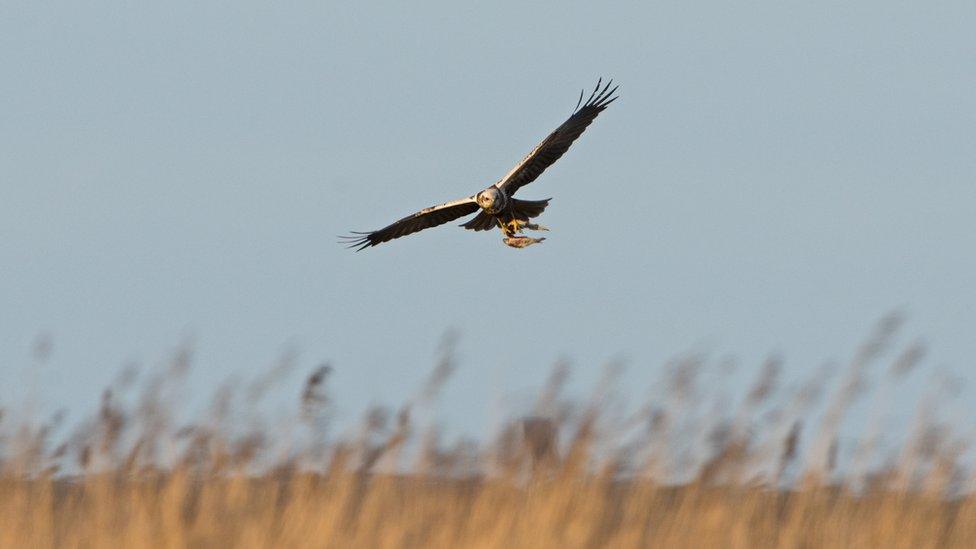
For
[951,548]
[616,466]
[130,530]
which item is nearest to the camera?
[130,530]

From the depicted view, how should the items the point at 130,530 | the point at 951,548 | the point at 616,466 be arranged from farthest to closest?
1. the point at 951,548
2. the point at 616,466
3. the point at 130,530

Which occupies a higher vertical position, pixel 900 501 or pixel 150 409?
pixel 150 409

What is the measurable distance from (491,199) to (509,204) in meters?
0.38

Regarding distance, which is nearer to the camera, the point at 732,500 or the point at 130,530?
the point at 130,530

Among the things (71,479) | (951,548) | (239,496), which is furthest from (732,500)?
(71,479)

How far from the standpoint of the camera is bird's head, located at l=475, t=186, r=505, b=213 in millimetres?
9484

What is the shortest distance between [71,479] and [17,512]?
Result: 42 centimetres

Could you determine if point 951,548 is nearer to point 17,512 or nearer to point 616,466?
point 616,466

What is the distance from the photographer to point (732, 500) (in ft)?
19.1

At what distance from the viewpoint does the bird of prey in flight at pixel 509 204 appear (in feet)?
31.4

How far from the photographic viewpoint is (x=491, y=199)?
9469mm

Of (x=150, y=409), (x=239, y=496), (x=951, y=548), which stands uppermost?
(x=150, y=409)

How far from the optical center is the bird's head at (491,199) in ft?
31.1

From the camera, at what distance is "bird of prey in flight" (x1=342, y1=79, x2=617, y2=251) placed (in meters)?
9.57
